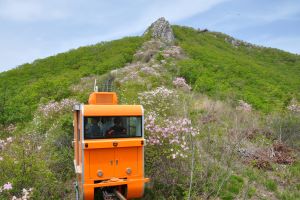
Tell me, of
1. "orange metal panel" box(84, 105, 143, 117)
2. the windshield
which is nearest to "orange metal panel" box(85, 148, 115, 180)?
the windshield

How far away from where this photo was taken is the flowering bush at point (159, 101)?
466 inches

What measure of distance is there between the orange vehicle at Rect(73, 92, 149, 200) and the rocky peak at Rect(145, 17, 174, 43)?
25207mm

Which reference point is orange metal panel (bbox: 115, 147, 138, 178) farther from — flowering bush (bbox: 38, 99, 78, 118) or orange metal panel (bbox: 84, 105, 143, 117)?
flowering bush (bbox: 38, 99, 78, 118)

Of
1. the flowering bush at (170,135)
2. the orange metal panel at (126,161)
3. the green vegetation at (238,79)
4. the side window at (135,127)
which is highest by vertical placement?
the green vegetation at (238,79)

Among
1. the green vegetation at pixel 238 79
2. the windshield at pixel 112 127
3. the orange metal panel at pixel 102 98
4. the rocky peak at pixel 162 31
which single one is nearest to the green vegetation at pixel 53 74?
the rocky peak at pixel 162 31

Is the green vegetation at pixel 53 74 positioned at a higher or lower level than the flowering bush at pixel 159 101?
higher

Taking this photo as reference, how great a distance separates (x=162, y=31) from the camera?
108 feet

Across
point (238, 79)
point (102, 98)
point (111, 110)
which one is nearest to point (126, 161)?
point (111, 110)

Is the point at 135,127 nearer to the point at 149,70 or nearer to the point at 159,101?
the point at 159,101

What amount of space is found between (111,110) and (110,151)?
87cm

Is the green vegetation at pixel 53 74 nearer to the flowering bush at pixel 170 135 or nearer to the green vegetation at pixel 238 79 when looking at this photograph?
the green vegetation at pixel 238 79

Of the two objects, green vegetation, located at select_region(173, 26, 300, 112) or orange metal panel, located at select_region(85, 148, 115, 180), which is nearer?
orange metal panel, located at select_region(85, 148, 115, 180)

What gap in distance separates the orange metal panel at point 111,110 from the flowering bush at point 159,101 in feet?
14.5

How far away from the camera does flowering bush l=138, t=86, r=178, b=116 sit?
38.9 ft
